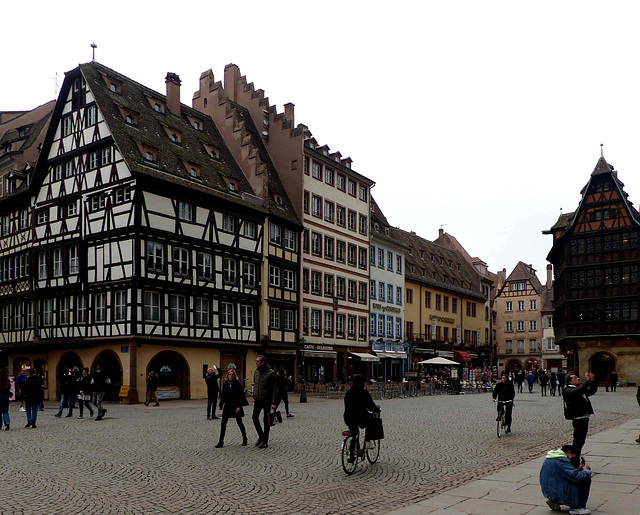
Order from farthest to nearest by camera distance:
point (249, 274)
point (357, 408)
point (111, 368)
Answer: point (249, 274) → point (111, 368) → point (357, 408)

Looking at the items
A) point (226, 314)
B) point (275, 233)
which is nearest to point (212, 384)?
point (226, 314)

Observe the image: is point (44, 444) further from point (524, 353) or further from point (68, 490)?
point (524, 353)

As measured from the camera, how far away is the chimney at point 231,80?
2029 inches

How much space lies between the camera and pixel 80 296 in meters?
36.5

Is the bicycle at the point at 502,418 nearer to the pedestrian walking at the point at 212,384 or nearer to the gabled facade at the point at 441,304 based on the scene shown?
the pedestrian walking at the point at 212,384

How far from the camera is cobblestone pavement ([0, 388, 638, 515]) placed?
942 centimetres

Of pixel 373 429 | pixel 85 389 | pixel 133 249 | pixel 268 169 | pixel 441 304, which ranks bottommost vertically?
pixel 85 389

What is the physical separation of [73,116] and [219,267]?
10777 millimetres

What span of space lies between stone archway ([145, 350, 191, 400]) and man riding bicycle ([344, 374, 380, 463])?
24.3 meters

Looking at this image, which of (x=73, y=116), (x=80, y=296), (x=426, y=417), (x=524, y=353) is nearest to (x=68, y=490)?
(x=426, y=417)

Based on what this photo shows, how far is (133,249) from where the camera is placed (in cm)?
3347

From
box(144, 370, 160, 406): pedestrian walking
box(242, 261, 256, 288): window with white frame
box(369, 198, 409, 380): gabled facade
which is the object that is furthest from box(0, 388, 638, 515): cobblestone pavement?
box(369, 198, 409, 380): gabled facade

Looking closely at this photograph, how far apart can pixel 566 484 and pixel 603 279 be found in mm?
53495

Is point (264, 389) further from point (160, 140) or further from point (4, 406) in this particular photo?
point (160, 140)
